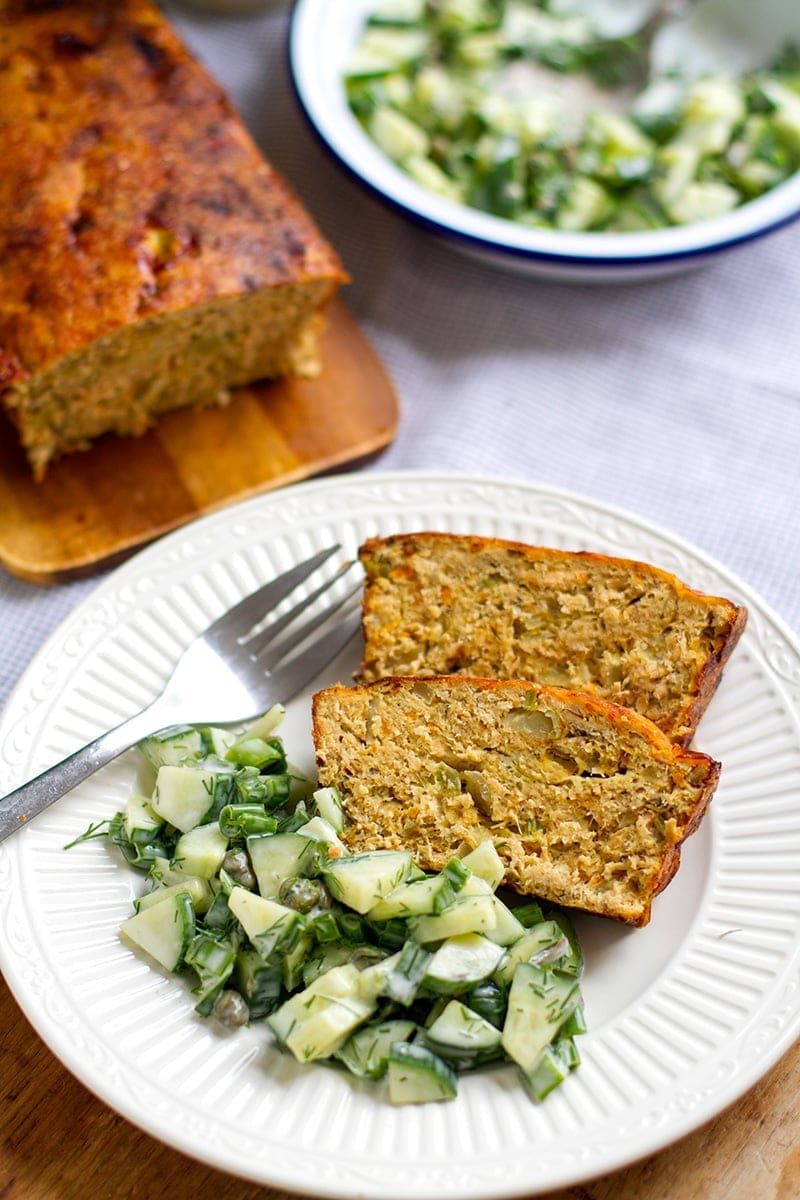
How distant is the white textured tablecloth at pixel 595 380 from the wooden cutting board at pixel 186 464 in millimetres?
121

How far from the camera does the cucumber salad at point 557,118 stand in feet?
16.3

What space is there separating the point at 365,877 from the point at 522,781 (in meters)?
0.52

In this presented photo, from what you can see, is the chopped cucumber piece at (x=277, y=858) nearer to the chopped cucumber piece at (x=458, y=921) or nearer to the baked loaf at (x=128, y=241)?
the chopped cucumber piece at (x=458, y=921)

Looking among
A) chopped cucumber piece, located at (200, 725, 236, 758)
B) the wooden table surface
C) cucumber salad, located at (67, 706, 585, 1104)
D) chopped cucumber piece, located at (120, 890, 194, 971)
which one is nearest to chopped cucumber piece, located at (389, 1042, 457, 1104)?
cucumber salad, located at (67, 706, 585, 1104)

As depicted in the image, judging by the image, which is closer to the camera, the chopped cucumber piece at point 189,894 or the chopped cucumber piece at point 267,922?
the chopped cucumber piece at point 267,922

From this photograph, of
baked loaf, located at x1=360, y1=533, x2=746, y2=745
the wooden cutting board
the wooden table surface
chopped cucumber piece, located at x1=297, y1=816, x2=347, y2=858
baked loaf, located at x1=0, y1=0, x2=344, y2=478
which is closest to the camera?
the wooden table surface

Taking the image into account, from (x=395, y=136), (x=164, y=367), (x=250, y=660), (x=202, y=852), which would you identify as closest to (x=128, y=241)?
(x=164, y=367)

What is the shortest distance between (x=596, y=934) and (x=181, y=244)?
2.73 metres

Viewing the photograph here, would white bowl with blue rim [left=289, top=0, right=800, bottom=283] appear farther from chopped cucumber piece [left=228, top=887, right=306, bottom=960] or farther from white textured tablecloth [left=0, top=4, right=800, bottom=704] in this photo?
chopped cucumber piece [left=228, top=887, right=306, bottom=960]

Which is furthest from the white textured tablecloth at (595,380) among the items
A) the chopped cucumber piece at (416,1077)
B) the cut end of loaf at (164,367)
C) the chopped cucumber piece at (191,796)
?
the chopped cucumber piece at (416,1077)

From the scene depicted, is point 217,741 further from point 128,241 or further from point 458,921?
point 128,241

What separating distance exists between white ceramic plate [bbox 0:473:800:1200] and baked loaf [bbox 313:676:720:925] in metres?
0.23

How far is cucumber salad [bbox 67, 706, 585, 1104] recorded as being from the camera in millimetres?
2807

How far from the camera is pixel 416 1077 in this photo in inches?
110
